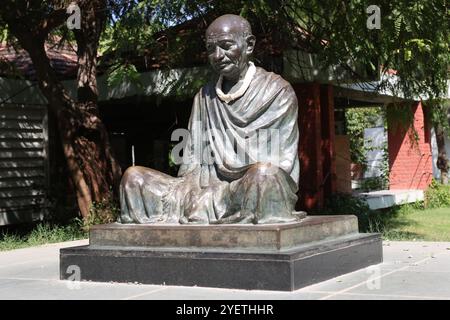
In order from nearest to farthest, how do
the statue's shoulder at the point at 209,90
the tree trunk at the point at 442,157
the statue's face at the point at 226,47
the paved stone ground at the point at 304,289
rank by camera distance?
the paved stone ground at the point at 304,289 → the statue's face at the point at 226,47 → the statue's shoulder at the point at 209,90 → the tree trunk at the point at 442,157

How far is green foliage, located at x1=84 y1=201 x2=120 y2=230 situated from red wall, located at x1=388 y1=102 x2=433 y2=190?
8722 mm

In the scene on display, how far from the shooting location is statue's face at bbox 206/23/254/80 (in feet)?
19.3

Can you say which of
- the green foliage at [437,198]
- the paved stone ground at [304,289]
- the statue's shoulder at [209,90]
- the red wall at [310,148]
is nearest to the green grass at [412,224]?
the green foliage at [437,198]

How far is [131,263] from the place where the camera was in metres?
5.47

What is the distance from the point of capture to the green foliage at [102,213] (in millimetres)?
10469

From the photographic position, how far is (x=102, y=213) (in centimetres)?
1063

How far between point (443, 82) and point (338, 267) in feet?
18.0

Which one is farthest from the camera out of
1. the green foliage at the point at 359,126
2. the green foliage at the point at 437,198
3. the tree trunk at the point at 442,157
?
the green foliage at the point at 359,126

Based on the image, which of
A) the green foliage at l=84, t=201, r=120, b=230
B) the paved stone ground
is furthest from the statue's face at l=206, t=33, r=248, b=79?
the green foliage at l=84, t=201, r=120, b=230

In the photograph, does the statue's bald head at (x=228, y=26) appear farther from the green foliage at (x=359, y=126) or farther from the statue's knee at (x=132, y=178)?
the green foliage at (x=359, y=126)

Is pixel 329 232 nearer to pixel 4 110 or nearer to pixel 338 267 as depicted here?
pixel 338 267

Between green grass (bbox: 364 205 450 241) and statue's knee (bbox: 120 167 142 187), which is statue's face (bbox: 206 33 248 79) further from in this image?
green grass (bbox: 364 205 450 241)

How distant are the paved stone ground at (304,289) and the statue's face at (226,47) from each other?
1.98 m

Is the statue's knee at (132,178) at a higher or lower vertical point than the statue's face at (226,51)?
lower
